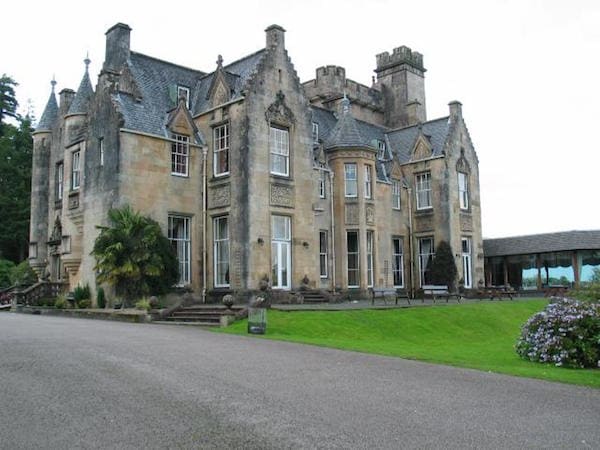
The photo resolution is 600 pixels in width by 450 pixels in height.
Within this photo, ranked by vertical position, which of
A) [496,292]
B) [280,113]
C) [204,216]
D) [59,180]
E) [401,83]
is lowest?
[496,292]

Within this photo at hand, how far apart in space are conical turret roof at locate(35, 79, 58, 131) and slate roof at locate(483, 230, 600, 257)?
100ft

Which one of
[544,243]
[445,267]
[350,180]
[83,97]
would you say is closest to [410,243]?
[445,267]

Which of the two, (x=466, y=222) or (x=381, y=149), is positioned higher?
(x=381, y=149)

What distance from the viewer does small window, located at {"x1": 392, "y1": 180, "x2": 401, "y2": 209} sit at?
38719mm

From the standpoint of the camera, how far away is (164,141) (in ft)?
88.8

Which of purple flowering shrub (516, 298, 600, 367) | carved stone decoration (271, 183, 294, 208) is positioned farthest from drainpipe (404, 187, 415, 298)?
purple flowering shrub (516, 298, 600, 367)

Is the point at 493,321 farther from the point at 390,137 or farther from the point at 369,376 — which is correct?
the point at 390,137

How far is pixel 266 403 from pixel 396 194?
31.2 meters

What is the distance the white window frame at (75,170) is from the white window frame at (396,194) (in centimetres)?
1869

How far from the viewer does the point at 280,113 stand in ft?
92.3

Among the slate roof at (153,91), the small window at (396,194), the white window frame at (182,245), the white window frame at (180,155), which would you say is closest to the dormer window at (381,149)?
the small window at (396,194)

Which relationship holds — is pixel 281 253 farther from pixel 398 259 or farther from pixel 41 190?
pixel 41 190

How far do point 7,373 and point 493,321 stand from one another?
67.9ft

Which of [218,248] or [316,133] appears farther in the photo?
[316,133]
